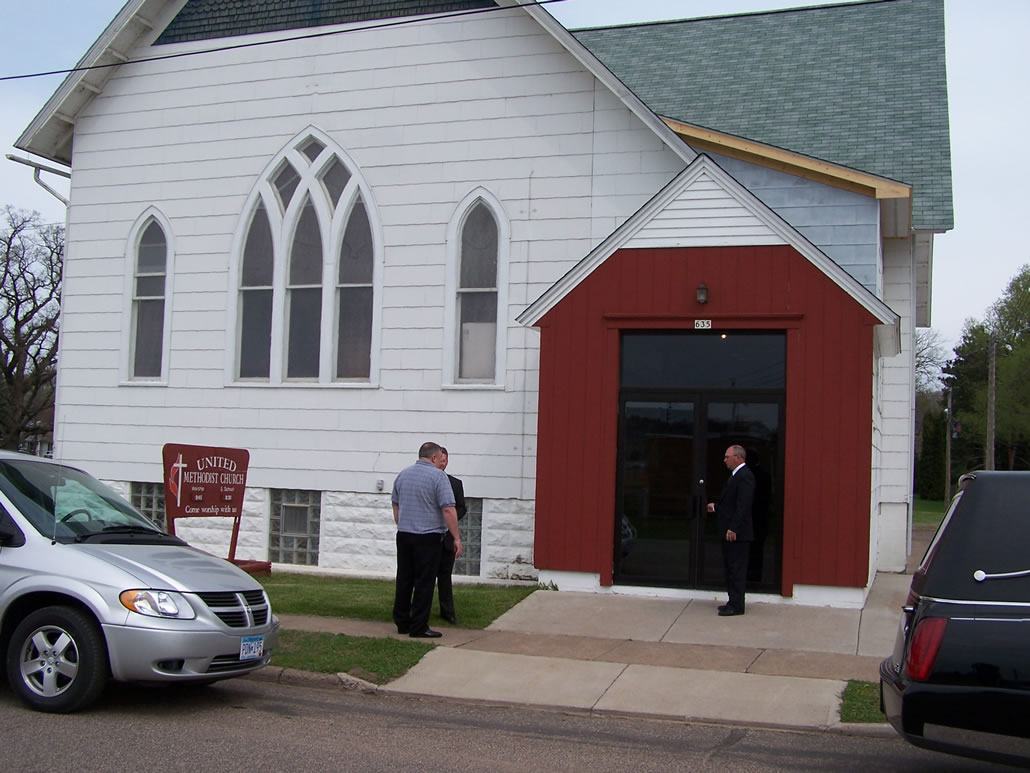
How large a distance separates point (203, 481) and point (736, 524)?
6.08 metres

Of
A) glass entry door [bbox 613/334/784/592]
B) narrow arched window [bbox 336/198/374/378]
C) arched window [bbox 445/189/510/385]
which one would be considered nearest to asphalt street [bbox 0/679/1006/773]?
glass entry door [bbox 613/334/784/592]

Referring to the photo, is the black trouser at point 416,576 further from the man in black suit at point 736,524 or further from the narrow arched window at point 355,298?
the narrow arched window at point 355,298

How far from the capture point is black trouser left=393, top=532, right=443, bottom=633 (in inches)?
407

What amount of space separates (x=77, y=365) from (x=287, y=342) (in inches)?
140

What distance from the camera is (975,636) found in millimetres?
5508

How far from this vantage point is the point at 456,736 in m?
7.45

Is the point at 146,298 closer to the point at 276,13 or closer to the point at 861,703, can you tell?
the point at 276,13

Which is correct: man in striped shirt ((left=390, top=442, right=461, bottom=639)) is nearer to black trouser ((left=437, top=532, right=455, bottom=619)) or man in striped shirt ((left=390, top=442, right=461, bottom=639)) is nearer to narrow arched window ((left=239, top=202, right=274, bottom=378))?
black trouser ((left=437, top=532, right=455, bottom=619))

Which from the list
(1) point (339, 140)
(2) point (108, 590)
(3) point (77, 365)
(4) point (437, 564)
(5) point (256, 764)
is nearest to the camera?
(5) point (256, 764)

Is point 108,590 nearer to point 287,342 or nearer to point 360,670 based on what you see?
point 360,670

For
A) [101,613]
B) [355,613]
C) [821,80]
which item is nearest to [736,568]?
[355,613]

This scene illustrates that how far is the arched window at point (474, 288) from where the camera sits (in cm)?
1489

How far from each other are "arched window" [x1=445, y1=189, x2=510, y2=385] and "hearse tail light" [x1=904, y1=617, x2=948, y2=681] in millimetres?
9535

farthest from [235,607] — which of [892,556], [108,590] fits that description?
[892,556]
